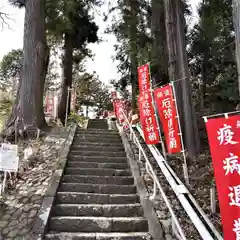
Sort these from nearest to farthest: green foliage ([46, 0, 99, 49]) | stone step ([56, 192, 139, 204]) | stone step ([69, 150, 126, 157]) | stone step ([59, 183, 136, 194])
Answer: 1. stone step ([56, 192, 139, 204])
2. stone step ([59, 183, 136, 194])
3. stone step ([69, 150, 126, 157])
4. green foliage ([46, 0, 99, 49])

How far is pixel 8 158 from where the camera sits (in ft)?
18.2

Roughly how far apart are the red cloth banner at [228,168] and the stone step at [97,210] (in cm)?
262

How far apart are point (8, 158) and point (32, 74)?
4967mm

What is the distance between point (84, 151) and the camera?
816 cm

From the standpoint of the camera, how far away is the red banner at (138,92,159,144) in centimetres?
658

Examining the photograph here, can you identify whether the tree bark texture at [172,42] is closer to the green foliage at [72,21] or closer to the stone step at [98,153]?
the stone step at [98,153]

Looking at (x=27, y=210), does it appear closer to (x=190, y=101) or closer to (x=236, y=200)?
(x=236, y=200)

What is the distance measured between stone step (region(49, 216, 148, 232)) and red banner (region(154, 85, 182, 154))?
5.23 ft

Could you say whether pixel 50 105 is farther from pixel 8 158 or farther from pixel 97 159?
pixel 8 158

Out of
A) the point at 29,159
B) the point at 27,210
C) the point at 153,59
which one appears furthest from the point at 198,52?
the point at 27,210

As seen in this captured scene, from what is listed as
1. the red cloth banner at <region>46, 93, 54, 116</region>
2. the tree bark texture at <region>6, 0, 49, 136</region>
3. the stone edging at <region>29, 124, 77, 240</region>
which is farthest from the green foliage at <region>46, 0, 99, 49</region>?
the stone edging at <region>29, 124, 77, 240</region>

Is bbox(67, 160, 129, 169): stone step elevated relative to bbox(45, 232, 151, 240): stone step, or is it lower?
elevated

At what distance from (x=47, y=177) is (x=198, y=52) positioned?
12.4 metres

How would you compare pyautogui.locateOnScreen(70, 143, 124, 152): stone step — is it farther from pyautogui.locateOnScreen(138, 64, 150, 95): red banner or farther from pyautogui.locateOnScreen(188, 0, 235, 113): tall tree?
pyautogui.locateOnScreen(188, 0, 235, 113): tall tree
